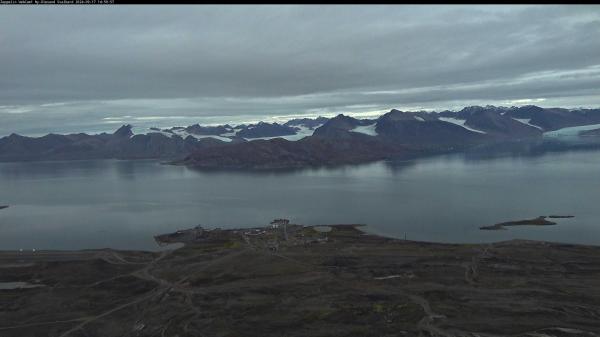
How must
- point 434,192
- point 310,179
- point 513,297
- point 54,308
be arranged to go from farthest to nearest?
point 310,179
point 434,192
point 54,308
point 513,297

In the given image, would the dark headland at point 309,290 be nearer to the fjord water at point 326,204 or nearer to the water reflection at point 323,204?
the fjord water at point 326,204

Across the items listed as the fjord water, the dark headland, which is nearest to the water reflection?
the fjord water

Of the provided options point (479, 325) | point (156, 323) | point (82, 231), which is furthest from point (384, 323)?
point (82, 231)

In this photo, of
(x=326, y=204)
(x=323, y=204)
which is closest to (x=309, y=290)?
(x=326, y=204)

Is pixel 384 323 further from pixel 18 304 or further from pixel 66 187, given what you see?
pixel 66 187

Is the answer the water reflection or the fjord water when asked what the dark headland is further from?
the water reflection

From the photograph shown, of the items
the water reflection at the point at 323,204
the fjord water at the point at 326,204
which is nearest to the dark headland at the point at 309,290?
the fjord water at the point at 326,204
